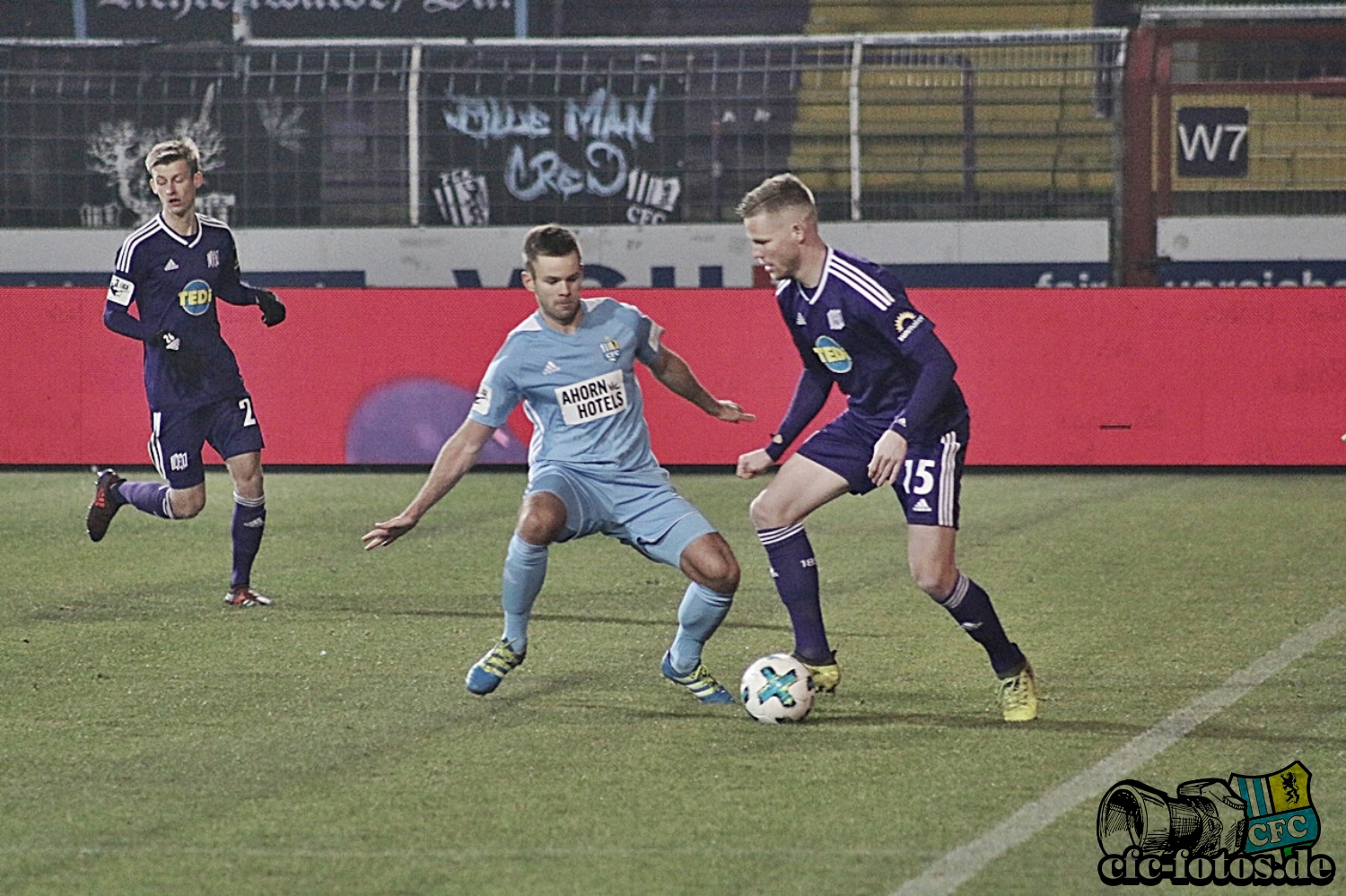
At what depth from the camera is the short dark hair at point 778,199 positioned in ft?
19.5

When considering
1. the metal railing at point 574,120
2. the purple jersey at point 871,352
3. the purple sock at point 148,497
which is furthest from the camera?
the metal railing at point 574,120

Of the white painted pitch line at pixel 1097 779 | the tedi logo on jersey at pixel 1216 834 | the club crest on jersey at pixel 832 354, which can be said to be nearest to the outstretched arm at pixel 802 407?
the club crest on jersey at pixel 832 354

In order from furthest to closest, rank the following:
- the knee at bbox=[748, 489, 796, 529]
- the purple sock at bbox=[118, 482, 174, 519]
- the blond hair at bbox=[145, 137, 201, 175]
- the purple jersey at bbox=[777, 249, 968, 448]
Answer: the purple sock at bbox=[118, 482, 174, 519], the blond hair at bbox=[145, 137, 201, 175], the knee at bbox=[748, 489, 796, 529], the purple jersey at bbox=[777, 249, 968, 448]

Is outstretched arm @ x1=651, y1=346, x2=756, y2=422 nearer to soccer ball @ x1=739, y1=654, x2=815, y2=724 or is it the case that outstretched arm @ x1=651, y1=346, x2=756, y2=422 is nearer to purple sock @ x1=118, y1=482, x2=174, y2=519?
soccer ball @ x1=739, y1=654, x2=815, y2=724

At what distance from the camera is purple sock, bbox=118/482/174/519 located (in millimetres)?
8852

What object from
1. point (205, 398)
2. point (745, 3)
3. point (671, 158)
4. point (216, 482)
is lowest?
point (216, 482)

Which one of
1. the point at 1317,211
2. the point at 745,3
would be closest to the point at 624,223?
the point at 745,3

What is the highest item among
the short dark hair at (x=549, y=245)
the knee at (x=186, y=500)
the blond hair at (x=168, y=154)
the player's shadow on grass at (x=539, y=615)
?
the blond hair at (x=168, y=154)

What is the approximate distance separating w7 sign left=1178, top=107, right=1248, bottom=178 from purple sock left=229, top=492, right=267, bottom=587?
9.73 metres

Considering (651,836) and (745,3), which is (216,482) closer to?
(745,3)

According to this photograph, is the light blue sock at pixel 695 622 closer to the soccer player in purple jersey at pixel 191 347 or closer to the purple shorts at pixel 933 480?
the purple shorts at pixel 933 480

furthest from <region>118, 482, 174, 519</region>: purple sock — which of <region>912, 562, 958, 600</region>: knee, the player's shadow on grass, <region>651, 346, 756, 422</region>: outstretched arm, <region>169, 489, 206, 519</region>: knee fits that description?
<region>912, 562, 958, 600</region>: knee

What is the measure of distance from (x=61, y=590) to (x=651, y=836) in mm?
4810

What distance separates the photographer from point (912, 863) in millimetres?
4387
